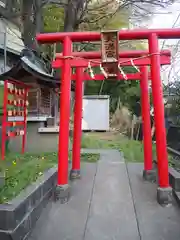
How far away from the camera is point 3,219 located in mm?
2879

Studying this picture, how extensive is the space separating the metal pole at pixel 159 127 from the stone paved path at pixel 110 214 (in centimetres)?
25

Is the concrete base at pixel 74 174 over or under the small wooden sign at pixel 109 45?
under

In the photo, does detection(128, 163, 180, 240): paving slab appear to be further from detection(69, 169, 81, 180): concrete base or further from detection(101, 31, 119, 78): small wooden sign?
detection(101, 31, 119, 78): small wooden sign

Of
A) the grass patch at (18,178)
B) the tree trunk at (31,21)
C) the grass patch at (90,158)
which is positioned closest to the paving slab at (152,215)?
the grass patch at (18,178)

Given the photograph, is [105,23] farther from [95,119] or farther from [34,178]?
[34,178]

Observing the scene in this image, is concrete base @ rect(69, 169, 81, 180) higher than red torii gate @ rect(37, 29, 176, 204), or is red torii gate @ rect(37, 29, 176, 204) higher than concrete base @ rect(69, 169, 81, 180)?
red torii gate @ rect(37, 29, 176, 204)

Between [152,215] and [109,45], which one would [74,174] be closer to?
[152,215]

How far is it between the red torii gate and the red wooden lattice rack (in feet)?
9.45

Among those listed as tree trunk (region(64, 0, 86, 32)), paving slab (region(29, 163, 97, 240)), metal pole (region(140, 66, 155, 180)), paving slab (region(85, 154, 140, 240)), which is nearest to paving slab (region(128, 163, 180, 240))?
paving slab (region(85, 154, 140, 240))

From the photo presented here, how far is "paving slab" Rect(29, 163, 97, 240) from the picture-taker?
338 cm

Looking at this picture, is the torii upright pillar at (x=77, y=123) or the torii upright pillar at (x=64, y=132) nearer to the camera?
the torii upright pillar at (x=64, y=132)

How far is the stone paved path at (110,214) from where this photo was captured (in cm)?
341

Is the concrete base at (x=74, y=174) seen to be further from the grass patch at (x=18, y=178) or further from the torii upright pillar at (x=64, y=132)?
the torii upright pillar at (x=64, y=132)

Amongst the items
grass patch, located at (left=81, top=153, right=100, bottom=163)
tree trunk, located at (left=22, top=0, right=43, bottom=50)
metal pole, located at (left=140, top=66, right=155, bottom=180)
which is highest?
tree trunk, located at (left=22, top=0, right=43, bottom=50)
